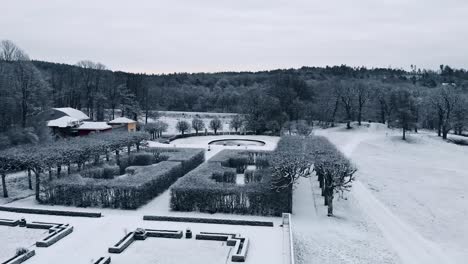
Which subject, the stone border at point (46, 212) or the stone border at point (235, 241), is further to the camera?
the stone border at point (46, 212)

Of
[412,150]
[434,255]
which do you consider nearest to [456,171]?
[412,150]

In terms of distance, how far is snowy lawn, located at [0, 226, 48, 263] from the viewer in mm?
17250

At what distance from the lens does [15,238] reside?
18891mm

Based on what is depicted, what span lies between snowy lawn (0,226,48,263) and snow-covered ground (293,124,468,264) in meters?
12.6

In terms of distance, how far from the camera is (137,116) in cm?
7550

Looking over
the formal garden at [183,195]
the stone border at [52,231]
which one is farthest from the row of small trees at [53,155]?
the stone border at [52,231]

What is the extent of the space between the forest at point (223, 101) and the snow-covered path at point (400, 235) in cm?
3348

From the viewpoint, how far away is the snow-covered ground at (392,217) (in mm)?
18859

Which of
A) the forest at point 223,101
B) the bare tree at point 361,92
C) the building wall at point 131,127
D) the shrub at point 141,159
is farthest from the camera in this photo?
the bare tree at point 361,92

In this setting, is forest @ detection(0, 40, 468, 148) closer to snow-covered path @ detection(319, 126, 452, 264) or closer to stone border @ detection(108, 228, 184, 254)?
stone border @ detection(108, 228, 184, 254)

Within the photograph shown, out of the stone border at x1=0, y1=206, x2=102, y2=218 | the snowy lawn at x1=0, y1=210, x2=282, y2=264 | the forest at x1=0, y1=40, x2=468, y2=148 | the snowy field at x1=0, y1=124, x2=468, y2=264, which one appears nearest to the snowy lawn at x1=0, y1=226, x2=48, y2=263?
the snowy lawn at x1=0, y1=210, x2=282, y2=264

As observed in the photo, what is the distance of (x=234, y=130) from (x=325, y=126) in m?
19.5

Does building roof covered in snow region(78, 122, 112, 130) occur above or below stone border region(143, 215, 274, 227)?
above

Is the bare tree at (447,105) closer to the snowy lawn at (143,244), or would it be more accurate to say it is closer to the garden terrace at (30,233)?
the snowy lawn at (143,244)
